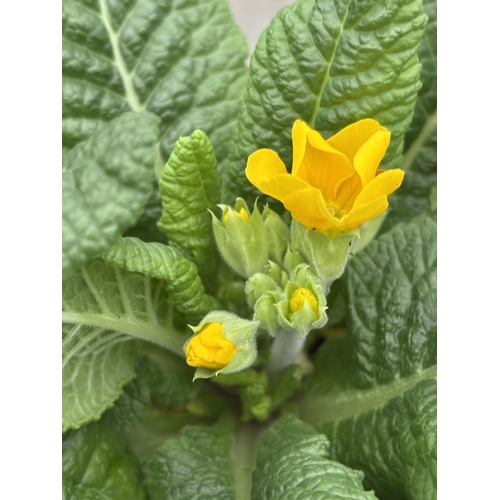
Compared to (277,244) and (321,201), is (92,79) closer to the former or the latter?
(277,244)

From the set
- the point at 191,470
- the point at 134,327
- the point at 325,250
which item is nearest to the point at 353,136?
the point at 325,250

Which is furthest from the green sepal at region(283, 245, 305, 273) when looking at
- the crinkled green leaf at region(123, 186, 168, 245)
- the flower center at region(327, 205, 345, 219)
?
the crinkled green leaf at region(123, 186, 168, 245)

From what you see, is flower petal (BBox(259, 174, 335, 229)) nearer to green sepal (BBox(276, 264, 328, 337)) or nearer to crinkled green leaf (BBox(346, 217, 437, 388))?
green sepal (BBox(276, 264, 328, 337))

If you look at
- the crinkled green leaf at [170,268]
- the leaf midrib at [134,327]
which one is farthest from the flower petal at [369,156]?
the leaf midrib at [134,327]

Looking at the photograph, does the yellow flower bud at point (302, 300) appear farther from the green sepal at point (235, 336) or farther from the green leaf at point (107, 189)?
the green leaf at point (107, 189)

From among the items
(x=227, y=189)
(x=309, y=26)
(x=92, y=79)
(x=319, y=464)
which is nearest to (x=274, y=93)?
(x=309, y=26)

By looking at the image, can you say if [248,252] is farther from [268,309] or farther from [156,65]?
[156,65]
